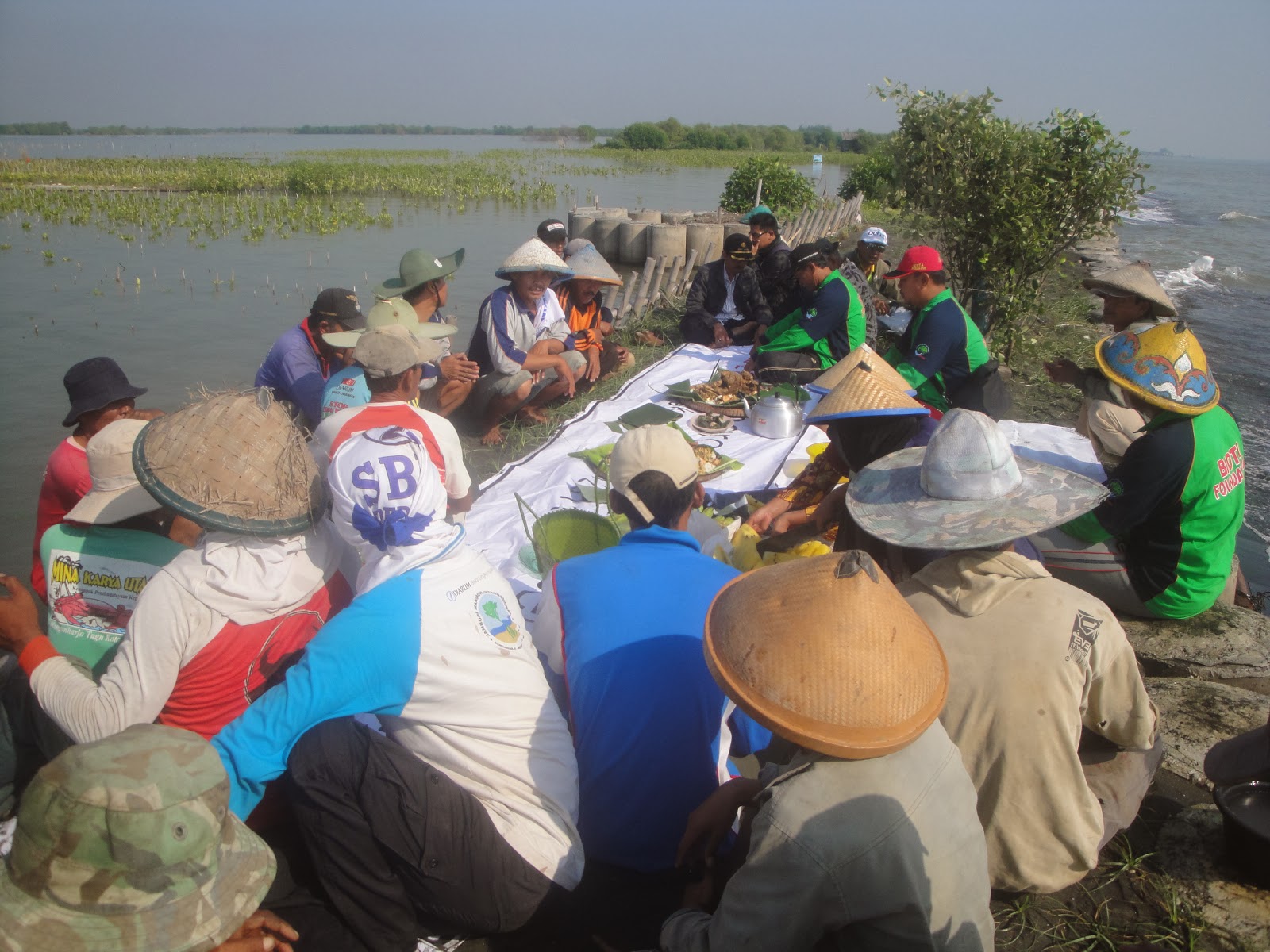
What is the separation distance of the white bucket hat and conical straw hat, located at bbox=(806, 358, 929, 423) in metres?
2.81

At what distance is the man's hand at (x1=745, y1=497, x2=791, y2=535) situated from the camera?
343 centimetres

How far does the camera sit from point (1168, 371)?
292 centimetres

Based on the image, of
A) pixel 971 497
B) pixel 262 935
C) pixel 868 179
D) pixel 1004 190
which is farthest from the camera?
pixel 868 179

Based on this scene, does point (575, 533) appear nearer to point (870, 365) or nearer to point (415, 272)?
point (870, 365)

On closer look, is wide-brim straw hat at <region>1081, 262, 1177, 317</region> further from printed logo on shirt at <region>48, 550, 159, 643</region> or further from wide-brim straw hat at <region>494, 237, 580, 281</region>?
printed logo on shirt at <region>48, 550, 159, 643</region>

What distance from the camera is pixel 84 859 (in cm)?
121

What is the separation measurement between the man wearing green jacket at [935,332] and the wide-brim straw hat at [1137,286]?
77 centimetres

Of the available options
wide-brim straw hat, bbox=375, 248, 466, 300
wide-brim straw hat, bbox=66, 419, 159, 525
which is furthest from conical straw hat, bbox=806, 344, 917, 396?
wide-brim straw hat, bbox=66, 419, 159, 525

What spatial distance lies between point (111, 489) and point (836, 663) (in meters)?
2.03

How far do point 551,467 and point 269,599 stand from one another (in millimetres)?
2780

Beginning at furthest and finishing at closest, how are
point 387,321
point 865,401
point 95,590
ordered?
1. point 387,321
2. point 865,401
3. point 95,590

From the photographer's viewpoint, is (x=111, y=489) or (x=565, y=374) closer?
(x=111, y=489)

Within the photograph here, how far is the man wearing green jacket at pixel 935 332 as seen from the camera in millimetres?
4887

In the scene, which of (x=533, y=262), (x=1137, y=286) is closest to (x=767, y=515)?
(x=1137, y=286)
